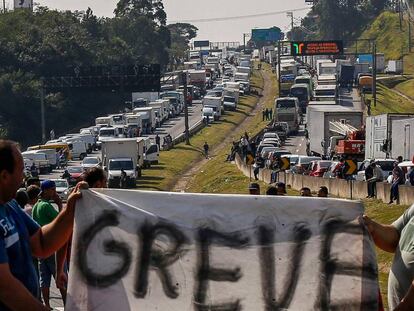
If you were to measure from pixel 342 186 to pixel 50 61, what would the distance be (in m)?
79.7

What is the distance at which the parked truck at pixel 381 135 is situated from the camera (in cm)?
5138

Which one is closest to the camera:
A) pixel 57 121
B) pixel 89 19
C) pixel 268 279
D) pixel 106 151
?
pixel 268 279

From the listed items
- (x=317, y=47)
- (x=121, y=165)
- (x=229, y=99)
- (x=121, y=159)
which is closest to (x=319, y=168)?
(x=121, y=165)

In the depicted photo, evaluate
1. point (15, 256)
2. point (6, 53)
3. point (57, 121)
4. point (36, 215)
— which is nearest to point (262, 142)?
point (57, 121)

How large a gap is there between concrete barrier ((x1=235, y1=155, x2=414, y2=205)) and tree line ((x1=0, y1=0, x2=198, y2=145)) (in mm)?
50065

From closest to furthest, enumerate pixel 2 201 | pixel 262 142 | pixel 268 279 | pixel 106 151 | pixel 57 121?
pixel 2 201 → pixel 268 279 → pixel 106 151 → pixel 262 142 → pixel 57 121

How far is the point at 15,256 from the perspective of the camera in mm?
7516

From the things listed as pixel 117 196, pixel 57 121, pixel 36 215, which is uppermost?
pixel 117 196

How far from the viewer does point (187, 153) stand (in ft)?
282

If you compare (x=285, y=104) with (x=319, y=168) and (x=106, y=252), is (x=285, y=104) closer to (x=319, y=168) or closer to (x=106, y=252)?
(x=319, y=168)

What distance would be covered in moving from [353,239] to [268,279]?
1.72 feet

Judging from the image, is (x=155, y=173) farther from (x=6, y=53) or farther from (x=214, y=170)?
(x=6, y=53)

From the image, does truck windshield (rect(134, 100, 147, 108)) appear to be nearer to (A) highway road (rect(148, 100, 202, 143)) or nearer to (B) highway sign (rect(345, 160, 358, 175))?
(A) highway road (rect(148, 100, 202, 143))

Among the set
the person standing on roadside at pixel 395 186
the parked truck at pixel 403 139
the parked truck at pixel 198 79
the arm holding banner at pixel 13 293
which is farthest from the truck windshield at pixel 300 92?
the arm holding banner at pixel 13 293
